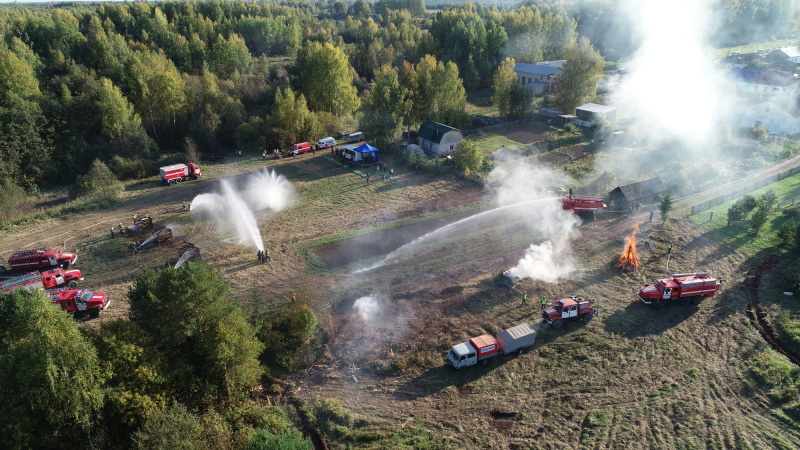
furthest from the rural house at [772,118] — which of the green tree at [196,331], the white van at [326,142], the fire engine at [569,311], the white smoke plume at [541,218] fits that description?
the green tree at [196,331]

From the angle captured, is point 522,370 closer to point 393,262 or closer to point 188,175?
point 393,262

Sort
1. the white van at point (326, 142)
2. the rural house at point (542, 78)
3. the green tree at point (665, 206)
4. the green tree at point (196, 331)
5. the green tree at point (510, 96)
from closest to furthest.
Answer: the green tree at point (196, 331)
the green tree at point (665, 206)
the white van at point (326, 142)
the green tree at point (510, 96)
the rural house at point (542, 78)

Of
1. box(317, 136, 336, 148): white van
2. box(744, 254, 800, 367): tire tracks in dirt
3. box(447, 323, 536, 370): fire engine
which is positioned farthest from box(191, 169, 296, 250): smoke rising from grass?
box(744, 254, 800, 367): tire tracks in dirt

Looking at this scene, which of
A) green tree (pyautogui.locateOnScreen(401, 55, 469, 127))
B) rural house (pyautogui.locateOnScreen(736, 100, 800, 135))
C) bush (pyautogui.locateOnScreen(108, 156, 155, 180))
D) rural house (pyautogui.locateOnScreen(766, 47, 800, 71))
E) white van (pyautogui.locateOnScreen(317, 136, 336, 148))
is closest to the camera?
bush (pyautogui.locateOnScreen(108, 156, 155, 180))

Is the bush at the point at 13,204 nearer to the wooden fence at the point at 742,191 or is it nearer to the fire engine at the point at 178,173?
the fire engine at the point at 178,173

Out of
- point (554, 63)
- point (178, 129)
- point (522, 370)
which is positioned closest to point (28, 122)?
point (178, 129)

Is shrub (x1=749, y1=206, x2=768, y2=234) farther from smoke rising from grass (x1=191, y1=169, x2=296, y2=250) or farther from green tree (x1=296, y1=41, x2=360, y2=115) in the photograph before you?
green tree (x1=296, y1=41, x2=360, y2=115)
